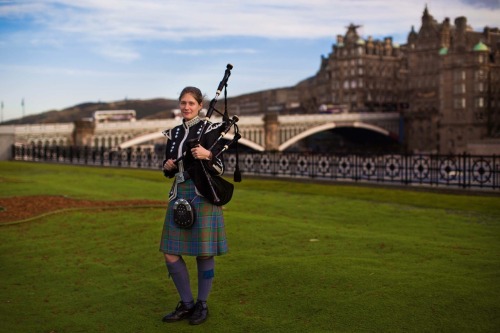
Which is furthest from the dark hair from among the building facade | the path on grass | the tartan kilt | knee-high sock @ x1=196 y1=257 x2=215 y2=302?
the building facade

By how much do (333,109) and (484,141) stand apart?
45.9 metres

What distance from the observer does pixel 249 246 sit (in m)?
9.95

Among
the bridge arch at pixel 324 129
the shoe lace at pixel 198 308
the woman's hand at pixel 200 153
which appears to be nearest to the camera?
the woman's hand at pixel 200 153

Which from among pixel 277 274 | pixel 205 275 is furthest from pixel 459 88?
pixel 205 275

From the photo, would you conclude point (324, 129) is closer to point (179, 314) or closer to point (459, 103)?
point (459, 103)

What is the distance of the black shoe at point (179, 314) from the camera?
6273 mm

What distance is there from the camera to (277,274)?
26.0 feet

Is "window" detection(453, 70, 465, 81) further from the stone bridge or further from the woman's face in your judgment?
the woman's face

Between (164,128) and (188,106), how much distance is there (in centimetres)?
6062

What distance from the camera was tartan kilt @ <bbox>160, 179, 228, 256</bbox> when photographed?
6105 millimetres

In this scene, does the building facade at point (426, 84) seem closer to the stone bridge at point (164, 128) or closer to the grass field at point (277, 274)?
the stone bridge at point (164, 128)

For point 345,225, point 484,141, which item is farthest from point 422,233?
point 484,141

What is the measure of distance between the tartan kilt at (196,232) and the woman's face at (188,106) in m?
0.64

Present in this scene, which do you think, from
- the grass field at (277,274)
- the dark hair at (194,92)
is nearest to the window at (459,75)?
the grass field at (277,274)
